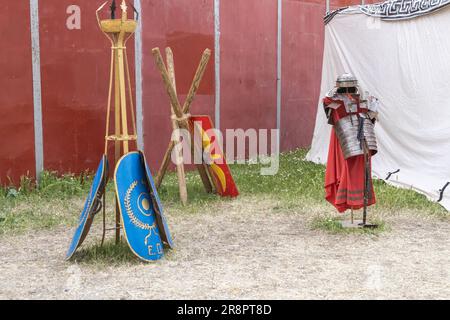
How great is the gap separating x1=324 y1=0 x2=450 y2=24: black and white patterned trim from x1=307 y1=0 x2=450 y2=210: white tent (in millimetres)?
12

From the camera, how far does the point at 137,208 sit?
4430 mm

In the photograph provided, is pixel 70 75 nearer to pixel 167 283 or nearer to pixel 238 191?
pixel 238 191

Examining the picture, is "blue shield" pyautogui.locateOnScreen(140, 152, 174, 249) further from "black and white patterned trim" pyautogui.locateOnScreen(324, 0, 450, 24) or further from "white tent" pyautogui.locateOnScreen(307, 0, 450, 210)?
"black and white patterned trim" pyautogui.locateOnScreen(324, 0, 450, 24)

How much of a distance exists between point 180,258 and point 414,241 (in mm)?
2050

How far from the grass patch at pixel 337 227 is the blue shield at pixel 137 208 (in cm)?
172

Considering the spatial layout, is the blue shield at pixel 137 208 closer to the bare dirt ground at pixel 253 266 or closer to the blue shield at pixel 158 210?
the blue shield at pixel 158 210

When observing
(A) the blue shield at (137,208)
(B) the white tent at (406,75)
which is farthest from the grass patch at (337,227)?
(A) the blue shield at (137,208)

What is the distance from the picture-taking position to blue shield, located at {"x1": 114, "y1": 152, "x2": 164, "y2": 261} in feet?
14.3

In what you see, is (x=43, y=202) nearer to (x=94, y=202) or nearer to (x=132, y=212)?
(x=94, y=202)

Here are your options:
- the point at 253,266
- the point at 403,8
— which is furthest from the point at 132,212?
the point at 403,8

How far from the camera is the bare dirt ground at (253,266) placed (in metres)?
3.84

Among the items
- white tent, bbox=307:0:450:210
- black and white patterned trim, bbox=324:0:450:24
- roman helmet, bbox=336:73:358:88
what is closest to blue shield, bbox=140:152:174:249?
roman helmet, bbox=336:73:358:88

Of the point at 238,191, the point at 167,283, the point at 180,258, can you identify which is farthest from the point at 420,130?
the point at 167,283

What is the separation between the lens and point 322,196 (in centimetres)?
684
